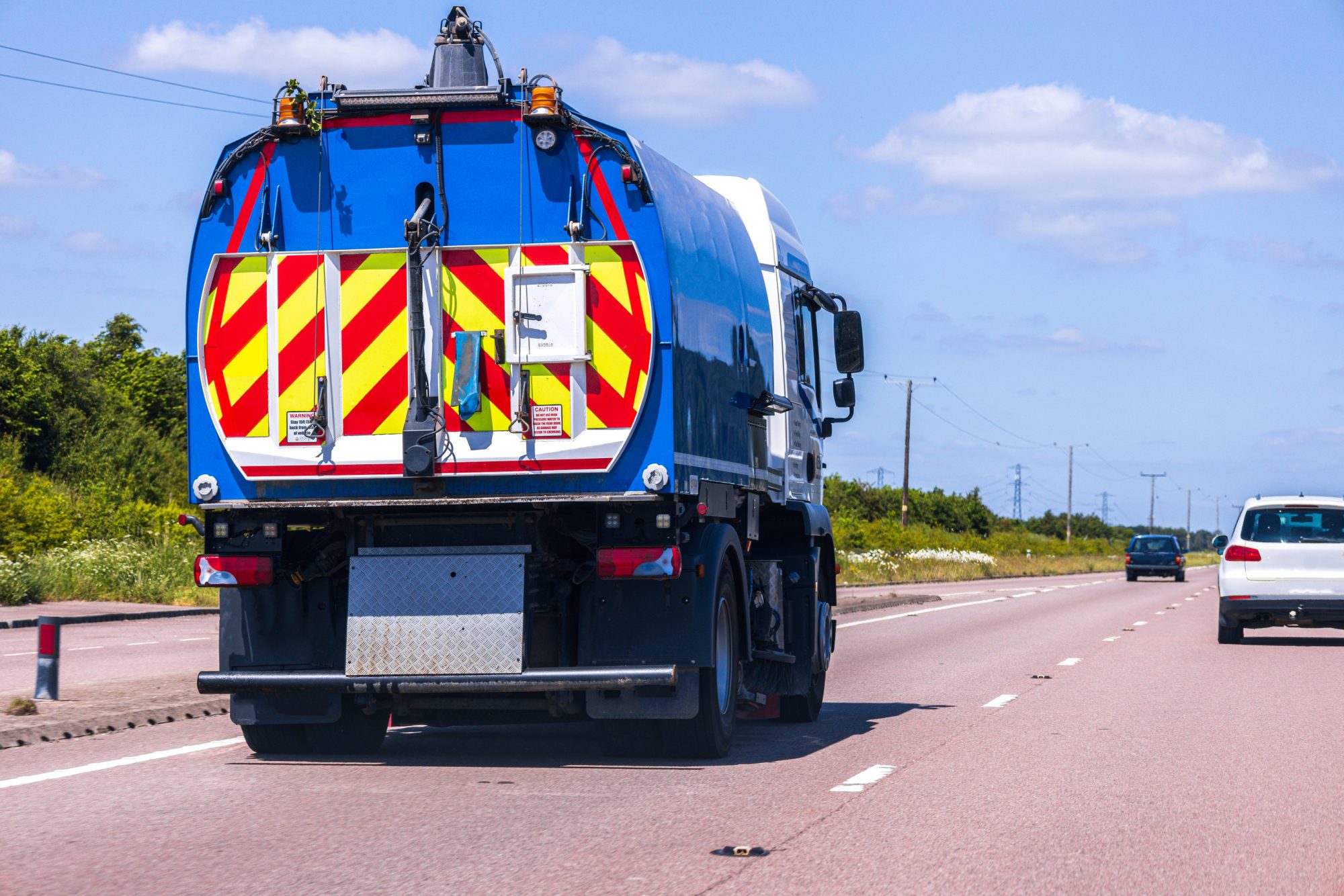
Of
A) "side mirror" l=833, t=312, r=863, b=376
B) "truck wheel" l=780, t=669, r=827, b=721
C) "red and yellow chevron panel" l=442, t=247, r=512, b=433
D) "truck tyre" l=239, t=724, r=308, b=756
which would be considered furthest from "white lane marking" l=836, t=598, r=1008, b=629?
"red and yellow chevron panel" l=442, t=247, r=512, b=433

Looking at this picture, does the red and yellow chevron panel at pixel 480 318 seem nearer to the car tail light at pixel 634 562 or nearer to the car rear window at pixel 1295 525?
the car tail light at pixel 634 562

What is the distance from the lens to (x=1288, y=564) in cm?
2119

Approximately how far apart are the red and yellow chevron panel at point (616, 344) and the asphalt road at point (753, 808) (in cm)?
200

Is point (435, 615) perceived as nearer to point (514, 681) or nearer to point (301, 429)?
point (514, 681)

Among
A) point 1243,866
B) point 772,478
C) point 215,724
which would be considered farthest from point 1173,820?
point 215,724

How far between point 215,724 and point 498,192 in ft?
15.9

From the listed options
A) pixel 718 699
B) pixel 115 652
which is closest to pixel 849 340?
pixel 718 699

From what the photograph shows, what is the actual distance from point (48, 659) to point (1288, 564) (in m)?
14.9

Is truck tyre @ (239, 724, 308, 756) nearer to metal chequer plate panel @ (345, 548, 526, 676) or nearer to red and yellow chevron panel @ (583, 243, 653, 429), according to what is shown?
metal chequer plate panel @ (345, 548, 526, 676)

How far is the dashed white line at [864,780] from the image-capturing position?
899cm

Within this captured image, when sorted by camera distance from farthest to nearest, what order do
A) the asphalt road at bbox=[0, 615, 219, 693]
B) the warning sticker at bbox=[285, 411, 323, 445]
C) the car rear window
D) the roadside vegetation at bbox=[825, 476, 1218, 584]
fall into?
the roadside vegetation at bbox=[825, 476, 1218, 584] → the car rear window → the asphalt road at bbox=[0, 615, 219, 693] → the warning sticker at bbox=[285, 411, 323, 445]

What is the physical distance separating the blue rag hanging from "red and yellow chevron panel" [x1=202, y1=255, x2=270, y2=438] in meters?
1.08

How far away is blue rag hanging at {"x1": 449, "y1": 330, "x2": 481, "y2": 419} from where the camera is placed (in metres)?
9.18

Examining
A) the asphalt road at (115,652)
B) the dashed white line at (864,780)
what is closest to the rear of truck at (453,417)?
the dashed white line at (864,780)
